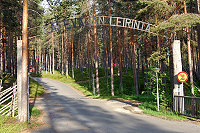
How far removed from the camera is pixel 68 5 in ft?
112

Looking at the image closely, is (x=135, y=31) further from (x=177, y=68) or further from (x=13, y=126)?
(x=13, y=126)

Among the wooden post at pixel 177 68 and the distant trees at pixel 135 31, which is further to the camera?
the distant trees at pixel 135 31

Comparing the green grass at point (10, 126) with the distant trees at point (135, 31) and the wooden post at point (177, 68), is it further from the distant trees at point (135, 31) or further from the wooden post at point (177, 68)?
the wooden post at point (177, 68)

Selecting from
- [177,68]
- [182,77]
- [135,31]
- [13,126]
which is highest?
[135,31]

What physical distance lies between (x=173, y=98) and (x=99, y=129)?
214 inches

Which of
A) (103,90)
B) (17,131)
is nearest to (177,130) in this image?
(17,131)

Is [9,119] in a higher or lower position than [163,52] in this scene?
lower

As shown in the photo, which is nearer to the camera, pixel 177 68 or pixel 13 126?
pixel 13 126

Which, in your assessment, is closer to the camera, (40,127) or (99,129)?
(99,129)

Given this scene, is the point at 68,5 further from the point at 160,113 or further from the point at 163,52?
the point at 160,113

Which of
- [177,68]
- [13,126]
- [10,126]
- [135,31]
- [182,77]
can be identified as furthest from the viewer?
[135,31]

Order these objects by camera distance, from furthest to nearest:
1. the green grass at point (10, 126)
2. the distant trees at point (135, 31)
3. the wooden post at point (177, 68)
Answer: the distant trees at point (135, 31), the wooden post at point (177, 68), the green grass at point (10, 126)

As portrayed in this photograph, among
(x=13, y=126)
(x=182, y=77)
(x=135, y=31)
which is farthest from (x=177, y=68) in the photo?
(x=135, y=31)

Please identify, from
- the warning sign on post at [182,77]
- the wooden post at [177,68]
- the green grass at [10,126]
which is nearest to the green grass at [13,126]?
the green grass at [10,126]
